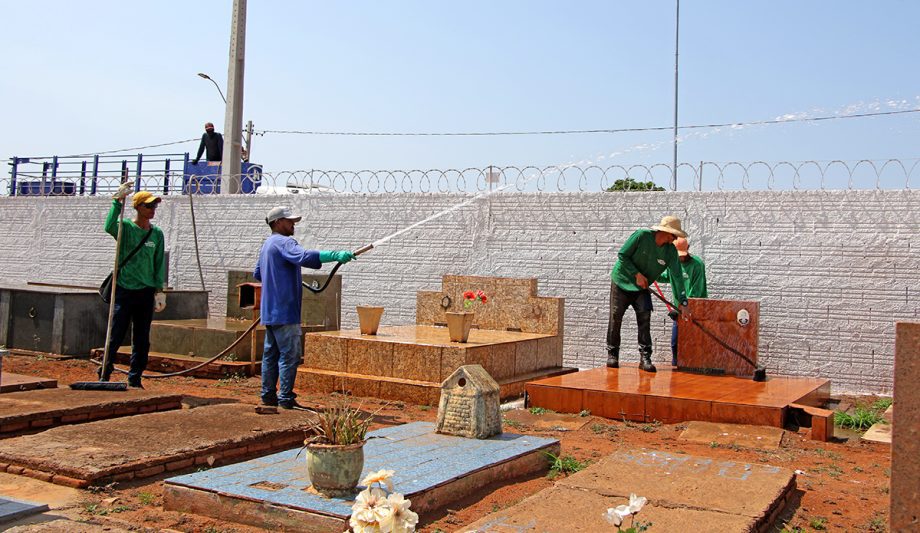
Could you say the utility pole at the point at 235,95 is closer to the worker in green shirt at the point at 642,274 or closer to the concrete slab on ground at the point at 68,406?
the worker in green shirt at the point at 642,274

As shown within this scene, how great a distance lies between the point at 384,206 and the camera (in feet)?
42.9

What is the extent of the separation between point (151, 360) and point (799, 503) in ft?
26.3

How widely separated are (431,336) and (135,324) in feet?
10.2

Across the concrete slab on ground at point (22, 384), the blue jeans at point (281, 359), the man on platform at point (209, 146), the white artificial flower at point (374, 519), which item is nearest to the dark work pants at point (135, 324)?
the concrete slab on ground at point (22, 384)

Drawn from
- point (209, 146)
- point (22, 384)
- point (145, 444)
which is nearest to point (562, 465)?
point (145, 444)

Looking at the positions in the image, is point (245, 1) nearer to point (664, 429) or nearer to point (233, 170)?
point (233, 170)

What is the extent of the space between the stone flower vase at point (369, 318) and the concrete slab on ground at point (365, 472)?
3.63 m

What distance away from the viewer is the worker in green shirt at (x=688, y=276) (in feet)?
33.8

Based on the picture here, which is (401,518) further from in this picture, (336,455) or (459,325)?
(459,325)

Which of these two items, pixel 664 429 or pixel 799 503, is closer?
pixel 799 503

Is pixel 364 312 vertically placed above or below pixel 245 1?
below

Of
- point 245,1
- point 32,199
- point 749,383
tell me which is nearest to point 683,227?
point 749,383

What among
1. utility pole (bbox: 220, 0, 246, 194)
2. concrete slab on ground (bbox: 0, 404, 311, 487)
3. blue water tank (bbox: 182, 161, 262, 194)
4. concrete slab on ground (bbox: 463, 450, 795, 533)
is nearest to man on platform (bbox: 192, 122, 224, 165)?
blue water tank (bbox: 182, 161, 262, 194)

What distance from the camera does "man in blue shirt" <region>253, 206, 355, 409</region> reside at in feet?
23.4
